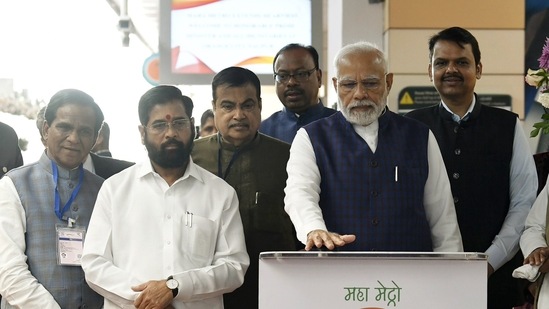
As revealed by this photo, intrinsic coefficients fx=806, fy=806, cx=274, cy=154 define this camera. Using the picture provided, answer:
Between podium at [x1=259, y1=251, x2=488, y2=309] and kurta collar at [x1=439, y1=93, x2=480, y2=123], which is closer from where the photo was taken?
podium at [x1=259, y1=251, x2=488, y2=309]

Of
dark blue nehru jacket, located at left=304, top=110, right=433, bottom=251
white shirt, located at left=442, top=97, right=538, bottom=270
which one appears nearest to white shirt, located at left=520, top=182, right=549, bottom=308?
white shirt, located at left=442, top=97, right=538, bottom=270

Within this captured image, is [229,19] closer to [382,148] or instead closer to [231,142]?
[231,142]

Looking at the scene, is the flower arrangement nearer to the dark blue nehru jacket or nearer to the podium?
the dark blue nehru jacket

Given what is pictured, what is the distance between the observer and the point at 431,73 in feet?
11.6

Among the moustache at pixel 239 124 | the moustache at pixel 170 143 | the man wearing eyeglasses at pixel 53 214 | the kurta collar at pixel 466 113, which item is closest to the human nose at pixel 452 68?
the kurta collar at pixel 466 113

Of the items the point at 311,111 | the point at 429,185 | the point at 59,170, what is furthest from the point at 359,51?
the point at 59,170

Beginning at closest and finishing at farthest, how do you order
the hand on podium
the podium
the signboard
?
the podium → the hand on podium → the signboard

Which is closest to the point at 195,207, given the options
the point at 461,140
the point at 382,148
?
the point at 382,148

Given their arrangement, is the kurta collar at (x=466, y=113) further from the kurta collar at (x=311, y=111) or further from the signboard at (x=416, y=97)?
the signboard at (x=416, y=97)

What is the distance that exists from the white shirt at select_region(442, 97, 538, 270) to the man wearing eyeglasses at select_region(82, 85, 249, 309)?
1.05 metres

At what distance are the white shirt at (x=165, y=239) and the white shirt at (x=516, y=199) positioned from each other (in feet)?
3.47

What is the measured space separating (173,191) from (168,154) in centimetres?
14

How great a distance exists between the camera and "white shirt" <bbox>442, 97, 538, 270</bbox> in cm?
326

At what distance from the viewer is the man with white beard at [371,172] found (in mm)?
2875
